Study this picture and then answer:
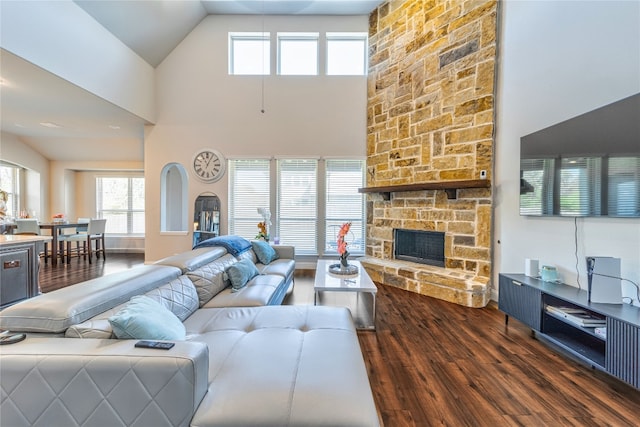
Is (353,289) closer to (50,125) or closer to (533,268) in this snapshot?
(533,268)

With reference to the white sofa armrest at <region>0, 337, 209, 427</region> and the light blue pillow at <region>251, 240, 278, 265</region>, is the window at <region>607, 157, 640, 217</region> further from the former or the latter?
the light blue pillow at <region>251, 240, 278, 265</region>

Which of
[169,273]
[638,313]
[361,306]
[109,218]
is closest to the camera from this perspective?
[638,313]

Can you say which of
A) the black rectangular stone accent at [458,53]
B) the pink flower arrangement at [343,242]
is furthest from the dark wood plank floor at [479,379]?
the black rectangular stone accent at [458,53]

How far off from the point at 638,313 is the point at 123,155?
28.8ft

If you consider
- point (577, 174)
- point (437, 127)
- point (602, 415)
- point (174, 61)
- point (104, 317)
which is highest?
point (174, 61)

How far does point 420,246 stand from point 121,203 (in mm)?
7449

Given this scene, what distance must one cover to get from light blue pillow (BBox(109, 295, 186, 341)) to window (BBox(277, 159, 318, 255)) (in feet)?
12.9

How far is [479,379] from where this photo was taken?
6.42 ft

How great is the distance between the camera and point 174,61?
17.1 feet

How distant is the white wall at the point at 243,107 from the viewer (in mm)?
5203

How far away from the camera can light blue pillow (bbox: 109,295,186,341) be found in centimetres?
122

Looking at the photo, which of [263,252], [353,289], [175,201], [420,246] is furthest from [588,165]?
[175,201]

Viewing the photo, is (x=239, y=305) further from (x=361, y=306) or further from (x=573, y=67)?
(x=573, y=67)

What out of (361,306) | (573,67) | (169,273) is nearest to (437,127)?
(573,67)
